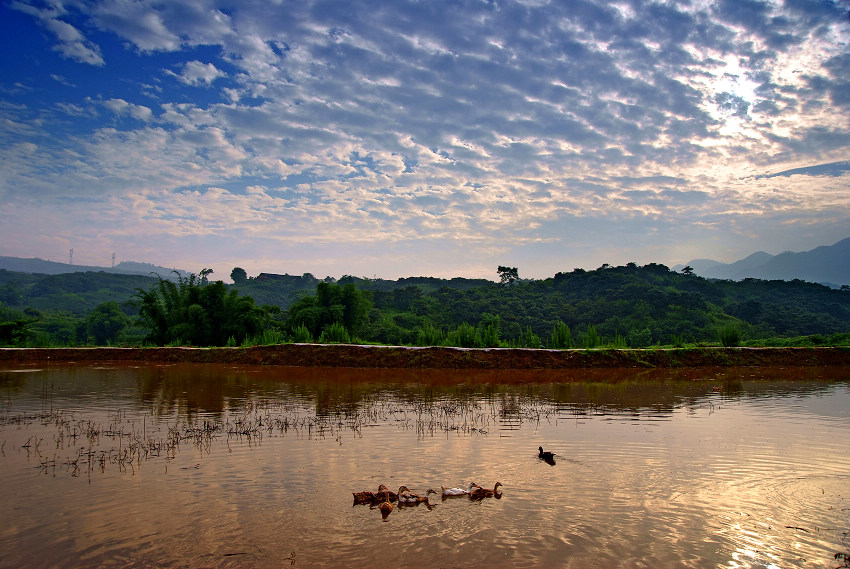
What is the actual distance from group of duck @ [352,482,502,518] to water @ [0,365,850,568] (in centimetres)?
14

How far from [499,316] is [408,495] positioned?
40.2 m

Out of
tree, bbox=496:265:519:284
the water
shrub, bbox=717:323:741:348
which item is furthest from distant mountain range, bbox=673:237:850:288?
the water

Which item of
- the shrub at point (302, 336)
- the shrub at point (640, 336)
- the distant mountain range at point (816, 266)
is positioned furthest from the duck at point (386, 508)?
the distant mountain range at point (816, 266)


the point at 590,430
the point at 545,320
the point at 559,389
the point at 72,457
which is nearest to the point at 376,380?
the point at 559,389

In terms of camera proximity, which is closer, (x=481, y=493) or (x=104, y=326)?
(x=481, y=493)

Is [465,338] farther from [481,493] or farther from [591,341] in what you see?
[481,493]

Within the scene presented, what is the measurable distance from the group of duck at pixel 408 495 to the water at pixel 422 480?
0.47 ft

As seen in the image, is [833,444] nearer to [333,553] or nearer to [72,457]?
[333,553]

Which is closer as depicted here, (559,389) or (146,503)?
(146,503)

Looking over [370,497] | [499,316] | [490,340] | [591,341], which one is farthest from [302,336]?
[499,316]

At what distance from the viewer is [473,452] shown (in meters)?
6.90

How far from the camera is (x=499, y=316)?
147ft

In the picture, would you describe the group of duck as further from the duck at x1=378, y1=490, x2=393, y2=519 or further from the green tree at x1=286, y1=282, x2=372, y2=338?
the green tree at x1=286, y1=282, x2=372, y2=338

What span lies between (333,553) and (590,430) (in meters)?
5.53
